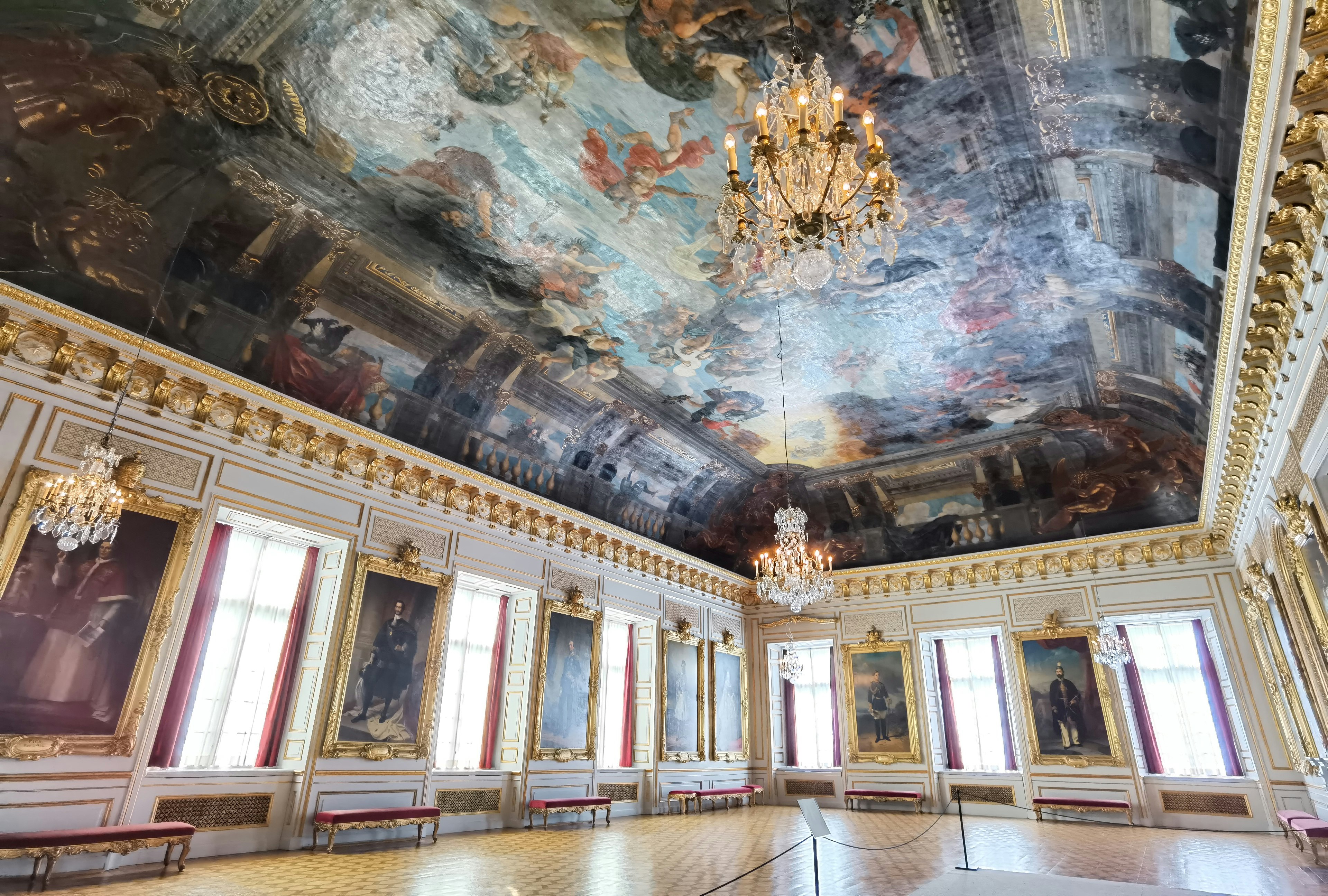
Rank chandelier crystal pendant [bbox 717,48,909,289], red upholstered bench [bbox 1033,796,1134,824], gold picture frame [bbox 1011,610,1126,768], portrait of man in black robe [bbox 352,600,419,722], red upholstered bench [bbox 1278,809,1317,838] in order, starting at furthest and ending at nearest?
1. gold picture frame [bbox 1011,610,1126,768]
2. red upholstered bench [bbox 1033,796,1134,824]
3. portrait of man in black robe [bbox 352,600,419,722]
4. red upholstered bench [bbox 1278,809,1317,838]
5. chandelier crystal pendant [bbox 717,48,909,289]

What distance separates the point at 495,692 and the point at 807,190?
33.6ft

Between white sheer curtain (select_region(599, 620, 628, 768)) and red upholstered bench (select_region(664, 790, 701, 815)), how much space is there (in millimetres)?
1253

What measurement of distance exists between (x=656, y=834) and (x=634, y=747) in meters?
4.08

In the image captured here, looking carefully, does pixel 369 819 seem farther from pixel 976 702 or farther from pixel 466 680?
pixel 976 702

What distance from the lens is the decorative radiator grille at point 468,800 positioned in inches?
428

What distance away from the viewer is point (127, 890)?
6383mm

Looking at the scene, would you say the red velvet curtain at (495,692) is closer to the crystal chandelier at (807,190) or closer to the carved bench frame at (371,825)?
the carved bench frame at (371,825)

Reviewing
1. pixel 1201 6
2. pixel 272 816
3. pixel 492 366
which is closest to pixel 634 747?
pixel 272 816

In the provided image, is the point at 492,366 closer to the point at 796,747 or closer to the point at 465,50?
the point at 465,50

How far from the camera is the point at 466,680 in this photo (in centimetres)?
1223

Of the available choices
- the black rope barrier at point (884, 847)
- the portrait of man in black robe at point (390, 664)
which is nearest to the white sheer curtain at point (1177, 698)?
the black rope barrier at point (884, 847)

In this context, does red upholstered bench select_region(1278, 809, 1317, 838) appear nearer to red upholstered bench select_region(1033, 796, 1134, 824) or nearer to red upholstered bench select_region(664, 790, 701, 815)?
red upholstered bench select_region(1033, 796, 1134, 824)

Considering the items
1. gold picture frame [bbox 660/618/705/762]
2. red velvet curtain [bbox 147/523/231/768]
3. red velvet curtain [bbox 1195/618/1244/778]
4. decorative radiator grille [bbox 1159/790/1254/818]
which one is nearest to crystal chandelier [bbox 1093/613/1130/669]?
red velvet curtain [bbox 1195/618/1244/778]

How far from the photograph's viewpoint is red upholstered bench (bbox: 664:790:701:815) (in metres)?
14.6
